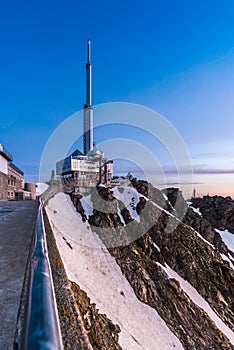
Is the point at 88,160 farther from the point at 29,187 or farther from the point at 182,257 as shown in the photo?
the point at 182,257

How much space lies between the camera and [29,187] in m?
77.9

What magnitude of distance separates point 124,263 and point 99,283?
6.19m

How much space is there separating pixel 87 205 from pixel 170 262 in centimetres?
1443

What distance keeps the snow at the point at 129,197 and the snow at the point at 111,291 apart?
31.8 ft

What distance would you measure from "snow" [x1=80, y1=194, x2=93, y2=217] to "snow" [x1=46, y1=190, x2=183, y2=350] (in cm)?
487

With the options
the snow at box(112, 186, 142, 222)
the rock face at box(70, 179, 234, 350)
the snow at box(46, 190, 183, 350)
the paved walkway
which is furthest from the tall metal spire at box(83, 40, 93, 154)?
the paved walkway

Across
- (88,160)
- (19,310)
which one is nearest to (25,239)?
(19,310)

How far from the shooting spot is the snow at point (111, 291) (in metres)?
14.0

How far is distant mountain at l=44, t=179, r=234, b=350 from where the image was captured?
16344 mm

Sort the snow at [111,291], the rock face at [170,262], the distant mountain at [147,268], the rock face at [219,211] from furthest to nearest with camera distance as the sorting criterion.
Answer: the rock face at [219,211], the rock face at [170,262], the distant mountain at [147,268], the snow at [111,291]

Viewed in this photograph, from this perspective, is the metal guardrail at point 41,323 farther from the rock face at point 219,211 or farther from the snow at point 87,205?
the rock face at point 219,211

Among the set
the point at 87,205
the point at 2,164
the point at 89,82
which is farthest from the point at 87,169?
the point at 89,82

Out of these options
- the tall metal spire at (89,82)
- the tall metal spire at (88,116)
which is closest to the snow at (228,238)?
the tall metal spire at (88,116)

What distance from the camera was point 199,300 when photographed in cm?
2408
